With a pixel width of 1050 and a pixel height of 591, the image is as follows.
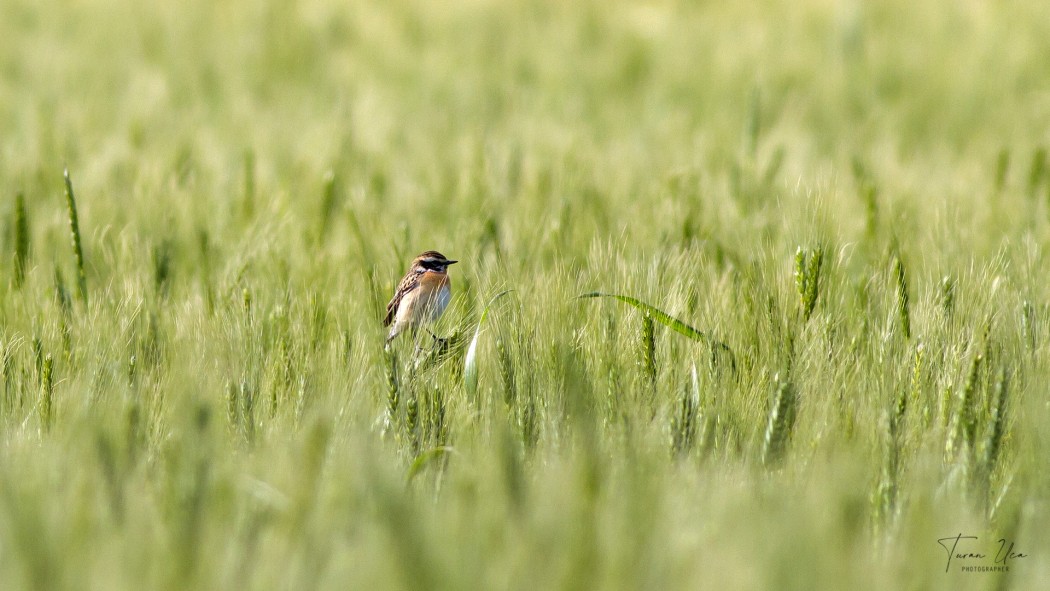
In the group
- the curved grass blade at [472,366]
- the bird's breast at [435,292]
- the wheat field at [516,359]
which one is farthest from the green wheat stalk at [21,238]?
the curved grass blade at [472,366]

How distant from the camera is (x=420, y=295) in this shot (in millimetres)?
2252

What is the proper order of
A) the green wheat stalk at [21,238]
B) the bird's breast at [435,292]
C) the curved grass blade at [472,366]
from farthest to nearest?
the green wheat stalk at [21,238]
the bird's breast at [435,292]
the curved grass blade at [472,366]

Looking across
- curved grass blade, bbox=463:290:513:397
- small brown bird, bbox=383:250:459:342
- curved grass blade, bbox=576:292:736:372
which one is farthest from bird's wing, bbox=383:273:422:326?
curved grass blade, bbox=576:292:736:372

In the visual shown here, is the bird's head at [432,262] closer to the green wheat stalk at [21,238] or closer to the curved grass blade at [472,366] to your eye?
the curved grass blade at [472,366]

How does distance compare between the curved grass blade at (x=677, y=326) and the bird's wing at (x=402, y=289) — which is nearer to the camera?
the curved grass blade at (x=677, y=326)

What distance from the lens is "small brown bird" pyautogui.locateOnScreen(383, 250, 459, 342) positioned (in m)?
2.18

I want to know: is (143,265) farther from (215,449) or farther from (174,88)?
(174,88)

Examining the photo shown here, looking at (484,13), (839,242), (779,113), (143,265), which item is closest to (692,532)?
(839,242)

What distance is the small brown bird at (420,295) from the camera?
2176 mm

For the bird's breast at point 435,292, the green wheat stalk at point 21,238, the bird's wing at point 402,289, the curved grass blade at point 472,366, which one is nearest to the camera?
the curved grass blade at point 472,366

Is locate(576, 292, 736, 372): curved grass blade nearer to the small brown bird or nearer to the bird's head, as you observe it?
the small brown bird

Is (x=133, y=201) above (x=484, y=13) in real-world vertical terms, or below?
below

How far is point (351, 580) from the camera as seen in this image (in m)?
1.11

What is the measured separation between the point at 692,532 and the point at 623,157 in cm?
293
